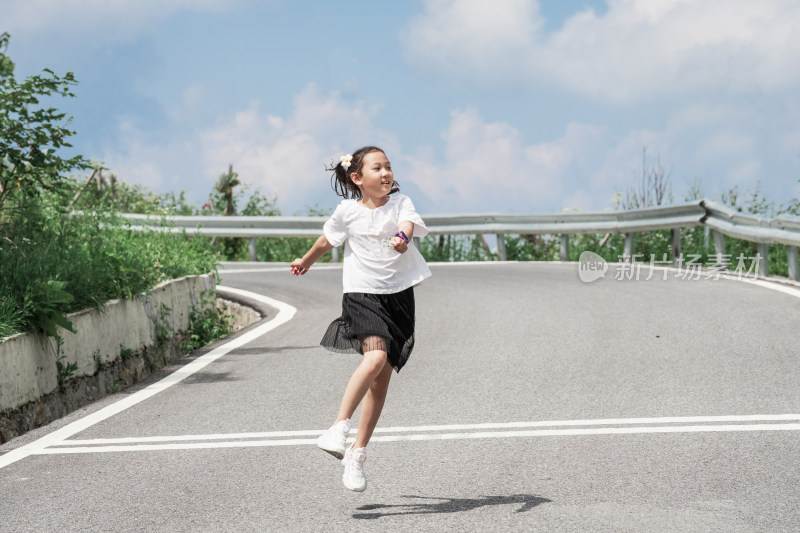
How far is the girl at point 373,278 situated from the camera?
5.02 m

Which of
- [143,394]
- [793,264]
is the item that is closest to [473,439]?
[143,394]

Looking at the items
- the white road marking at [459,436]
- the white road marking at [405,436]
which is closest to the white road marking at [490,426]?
the white road marking at [405,436]

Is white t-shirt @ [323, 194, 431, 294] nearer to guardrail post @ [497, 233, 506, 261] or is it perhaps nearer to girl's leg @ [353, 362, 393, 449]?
girl's leg @ [353, 362, 393, 449]

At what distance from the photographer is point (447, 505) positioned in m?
4.75

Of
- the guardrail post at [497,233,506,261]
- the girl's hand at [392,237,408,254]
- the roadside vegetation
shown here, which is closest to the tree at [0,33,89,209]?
the roadside vegetation

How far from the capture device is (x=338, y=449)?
4820mm

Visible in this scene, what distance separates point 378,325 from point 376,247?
40 centimetres

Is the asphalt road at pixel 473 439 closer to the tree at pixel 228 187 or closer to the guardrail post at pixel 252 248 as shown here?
the guardrail post at pixel 252 248

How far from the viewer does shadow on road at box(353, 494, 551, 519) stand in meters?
4.64

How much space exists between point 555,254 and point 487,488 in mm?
15634

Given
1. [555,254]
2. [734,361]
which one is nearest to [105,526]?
[734,361]

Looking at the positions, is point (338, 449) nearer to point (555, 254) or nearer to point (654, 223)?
point (654, 223)

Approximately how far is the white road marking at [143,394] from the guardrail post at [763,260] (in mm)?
6474

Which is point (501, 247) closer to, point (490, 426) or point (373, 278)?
point (490, 426)
